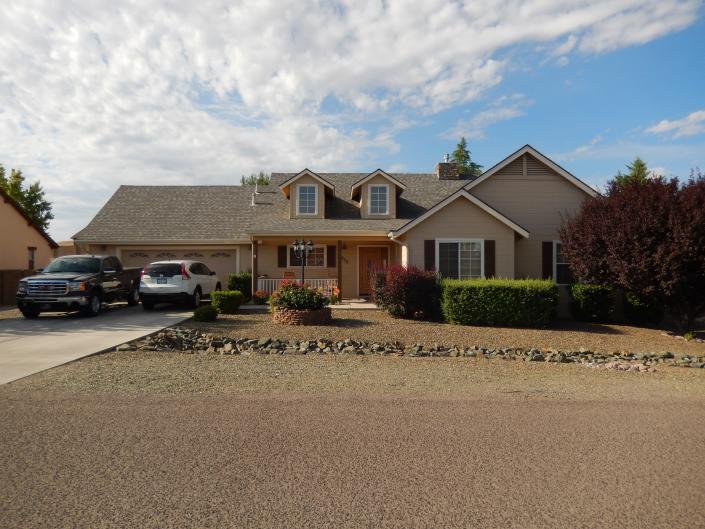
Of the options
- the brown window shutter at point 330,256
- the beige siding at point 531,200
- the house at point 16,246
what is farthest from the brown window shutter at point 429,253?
the house at point 16,246

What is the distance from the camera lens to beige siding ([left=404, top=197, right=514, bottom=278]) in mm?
16719

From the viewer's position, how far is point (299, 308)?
13.8 m

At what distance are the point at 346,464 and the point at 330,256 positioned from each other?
17.4 metres

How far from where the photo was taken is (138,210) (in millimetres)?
24172

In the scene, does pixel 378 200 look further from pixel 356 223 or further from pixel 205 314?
pixel 205 314

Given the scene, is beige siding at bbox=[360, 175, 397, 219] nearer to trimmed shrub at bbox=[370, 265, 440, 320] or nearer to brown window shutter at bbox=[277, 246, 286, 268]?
brown window shutter at bbox=[277, 246, 286, 268]

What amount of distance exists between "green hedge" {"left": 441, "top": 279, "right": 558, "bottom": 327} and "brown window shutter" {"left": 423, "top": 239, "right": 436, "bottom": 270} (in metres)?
2.46

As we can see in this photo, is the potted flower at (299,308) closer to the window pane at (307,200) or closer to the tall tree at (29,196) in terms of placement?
the window pane at (307,200)

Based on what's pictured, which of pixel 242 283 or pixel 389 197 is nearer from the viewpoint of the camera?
pixel 242 283

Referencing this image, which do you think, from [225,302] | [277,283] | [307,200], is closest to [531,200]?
[307,200]

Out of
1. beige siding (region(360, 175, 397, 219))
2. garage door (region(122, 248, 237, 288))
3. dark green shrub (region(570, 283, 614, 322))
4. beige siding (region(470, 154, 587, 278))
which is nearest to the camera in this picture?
dark green shrub (region(570, 283, 614, 322))

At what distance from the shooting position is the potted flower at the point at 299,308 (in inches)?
538

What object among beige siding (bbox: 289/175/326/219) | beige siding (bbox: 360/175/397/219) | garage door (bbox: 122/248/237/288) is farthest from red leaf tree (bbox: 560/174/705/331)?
garage door (bbox: 122/248/237/288)

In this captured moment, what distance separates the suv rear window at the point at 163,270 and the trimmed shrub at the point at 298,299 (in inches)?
170
